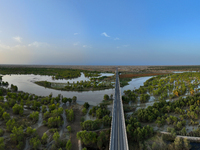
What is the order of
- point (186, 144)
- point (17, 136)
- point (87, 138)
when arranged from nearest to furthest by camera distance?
point (186, 144) → point (87, 138) → point (17, 136)

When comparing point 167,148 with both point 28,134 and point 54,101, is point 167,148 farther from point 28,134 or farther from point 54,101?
point 54,101

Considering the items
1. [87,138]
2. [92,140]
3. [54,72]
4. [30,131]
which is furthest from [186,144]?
[54,72]

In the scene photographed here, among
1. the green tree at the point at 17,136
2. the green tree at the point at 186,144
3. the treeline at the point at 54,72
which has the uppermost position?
the treeline at the point at 54,72

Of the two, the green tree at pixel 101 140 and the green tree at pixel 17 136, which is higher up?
the green tree at pixel 17 136

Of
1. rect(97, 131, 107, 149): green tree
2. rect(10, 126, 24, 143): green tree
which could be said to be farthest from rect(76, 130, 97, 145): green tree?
rect(10, 126, 24, 143): green tree

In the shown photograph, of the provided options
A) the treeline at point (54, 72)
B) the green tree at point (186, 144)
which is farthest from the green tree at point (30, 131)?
the treeline at point (54, 72)

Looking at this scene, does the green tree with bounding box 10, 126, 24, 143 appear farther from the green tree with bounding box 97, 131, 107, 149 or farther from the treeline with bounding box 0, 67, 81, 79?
the treeline with bounding box 0, 67, 81, 79

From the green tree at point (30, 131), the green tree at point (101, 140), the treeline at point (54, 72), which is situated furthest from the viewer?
the treeline at point (54, 72)

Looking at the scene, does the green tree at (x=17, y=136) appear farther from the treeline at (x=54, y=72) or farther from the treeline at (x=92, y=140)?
the treeline at (x=54, y=72)

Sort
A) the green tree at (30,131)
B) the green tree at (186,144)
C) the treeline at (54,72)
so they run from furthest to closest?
1. the treeline at (54,72)
2. the green tree at (30,131)
3. the green tree at (186,144)

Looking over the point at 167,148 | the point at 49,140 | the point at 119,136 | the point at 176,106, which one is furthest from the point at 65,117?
the point at 176,106

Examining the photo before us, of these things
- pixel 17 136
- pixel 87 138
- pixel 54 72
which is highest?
pixel 54 72

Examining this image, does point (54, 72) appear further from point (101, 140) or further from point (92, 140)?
point (101, 140)
